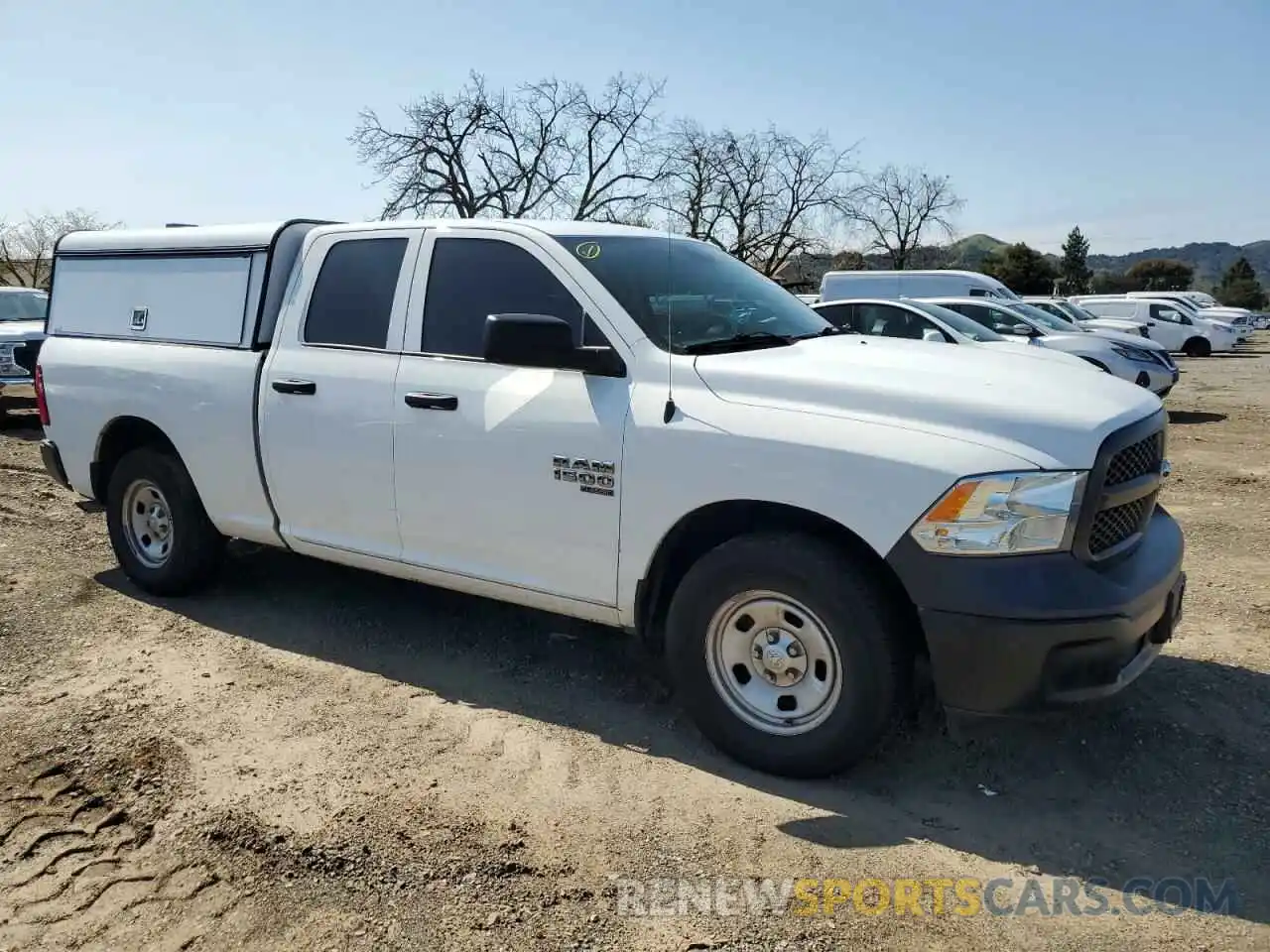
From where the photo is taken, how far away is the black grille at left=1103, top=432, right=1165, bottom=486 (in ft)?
10.8

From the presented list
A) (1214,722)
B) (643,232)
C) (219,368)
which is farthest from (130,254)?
(1214,722)

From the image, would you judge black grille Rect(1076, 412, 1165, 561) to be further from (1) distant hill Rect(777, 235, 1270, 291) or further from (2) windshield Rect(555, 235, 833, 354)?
(1) distant hill Rect(777, 235, 1270, 291)

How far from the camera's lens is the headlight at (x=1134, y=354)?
522 inches

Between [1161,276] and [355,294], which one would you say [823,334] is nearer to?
[355,294]

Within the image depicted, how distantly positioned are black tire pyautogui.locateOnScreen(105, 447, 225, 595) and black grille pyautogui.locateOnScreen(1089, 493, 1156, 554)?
4.39m

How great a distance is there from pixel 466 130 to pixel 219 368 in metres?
43.9

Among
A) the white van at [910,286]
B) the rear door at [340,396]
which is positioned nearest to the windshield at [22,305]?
the rear door at [340,396]

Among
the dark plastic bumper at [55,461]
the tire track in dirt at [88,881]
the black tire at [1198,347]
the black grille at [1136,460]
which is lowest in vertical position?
the tire track in dirt at [88,881]

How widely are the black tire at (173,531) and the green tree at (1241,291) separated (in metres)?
70.7

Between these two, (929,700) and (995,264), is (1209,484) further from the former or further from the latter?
(995,264)

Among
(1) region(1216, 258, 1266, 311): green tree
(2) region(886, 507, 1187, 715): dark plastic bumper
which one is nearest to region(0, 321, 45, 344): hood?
(2) region(886, 507, 1187, 715): dark plastic bumper

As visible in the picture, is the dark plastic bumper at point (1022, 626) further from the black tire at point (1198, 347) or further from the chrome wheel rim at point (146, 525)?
the black tire at point (1198, 347)

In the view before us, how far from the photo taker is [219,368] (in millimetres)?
5035

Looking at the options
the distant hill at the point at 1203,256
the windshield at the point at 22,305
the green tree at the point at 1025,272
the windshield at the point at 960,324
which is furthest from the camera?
the distant hill at the point at 1203,256
